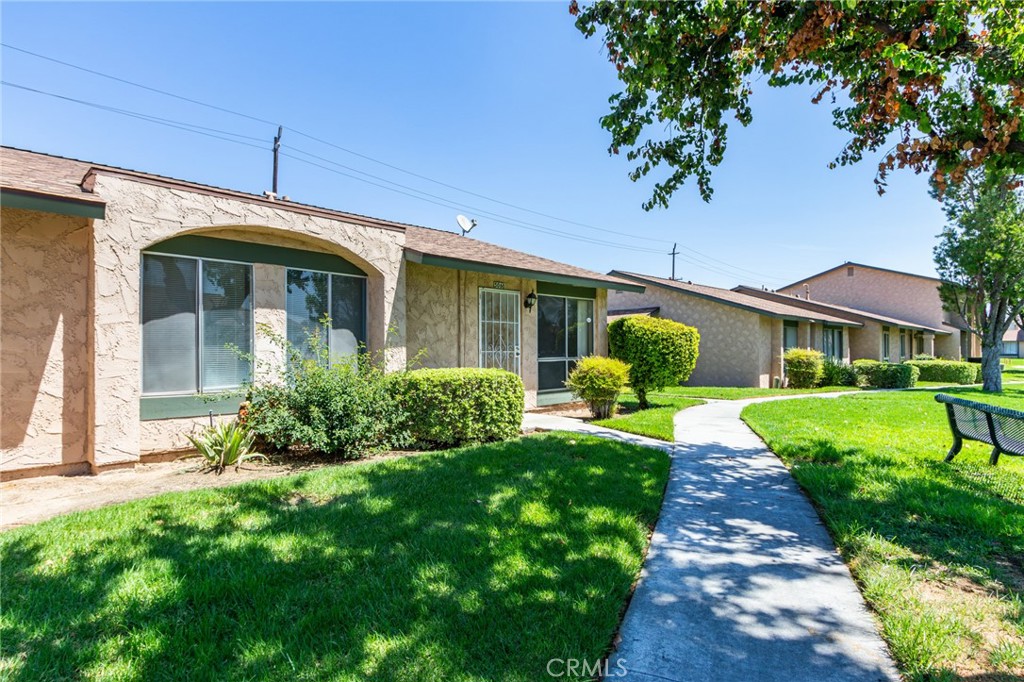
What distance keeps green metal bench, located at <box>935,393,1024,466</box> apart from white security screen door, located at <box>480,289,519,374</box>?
790 centimetres

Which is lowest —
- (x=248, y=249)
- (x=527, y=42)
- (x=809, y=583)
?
(x=809, y=583)

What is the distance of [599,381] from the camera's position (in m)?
9.94

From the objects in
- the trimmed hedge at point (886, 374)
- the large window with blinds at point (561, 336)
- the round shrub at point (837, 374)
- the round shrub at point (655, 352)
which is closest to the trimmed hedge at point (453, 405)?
the large window with blinds at point (561, 336)

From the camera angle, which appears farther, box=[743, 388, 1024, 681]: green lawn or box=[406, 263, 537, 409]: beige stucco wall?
box=[406, 263, 537, 409]: beige stucco wall

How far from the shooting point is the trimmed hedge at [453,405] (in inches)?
282

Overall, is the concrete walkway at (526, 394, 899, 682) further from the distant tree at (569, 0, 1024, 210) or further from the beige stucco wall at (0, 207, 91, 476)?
the beige stucco wall at (0, 207, 91, 476)

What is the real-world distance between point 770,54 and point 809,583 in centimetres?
556

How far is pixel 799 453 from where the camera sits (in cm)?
695

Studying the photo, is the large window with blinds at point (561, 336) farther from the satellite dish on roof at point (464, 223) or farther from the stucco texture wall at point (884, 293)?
the stucco texture wall at point (884, 293)

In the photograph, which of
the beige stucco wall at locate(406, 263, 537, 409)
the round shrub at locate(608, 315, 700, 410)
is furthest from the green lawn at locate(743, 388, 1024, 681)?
the beige stucco wall at locate(406, 263, 537, 409)

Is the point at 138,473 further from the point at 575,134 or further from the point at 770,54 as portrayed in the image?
the point at 575,134

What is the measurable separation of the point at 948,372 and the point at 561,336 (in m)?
26.3

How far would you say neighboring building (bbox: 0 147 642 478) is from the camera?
5742mm

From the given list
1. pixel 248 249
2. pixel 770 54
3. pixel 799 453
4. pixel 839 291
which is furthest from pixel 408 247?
pixel 839 291
